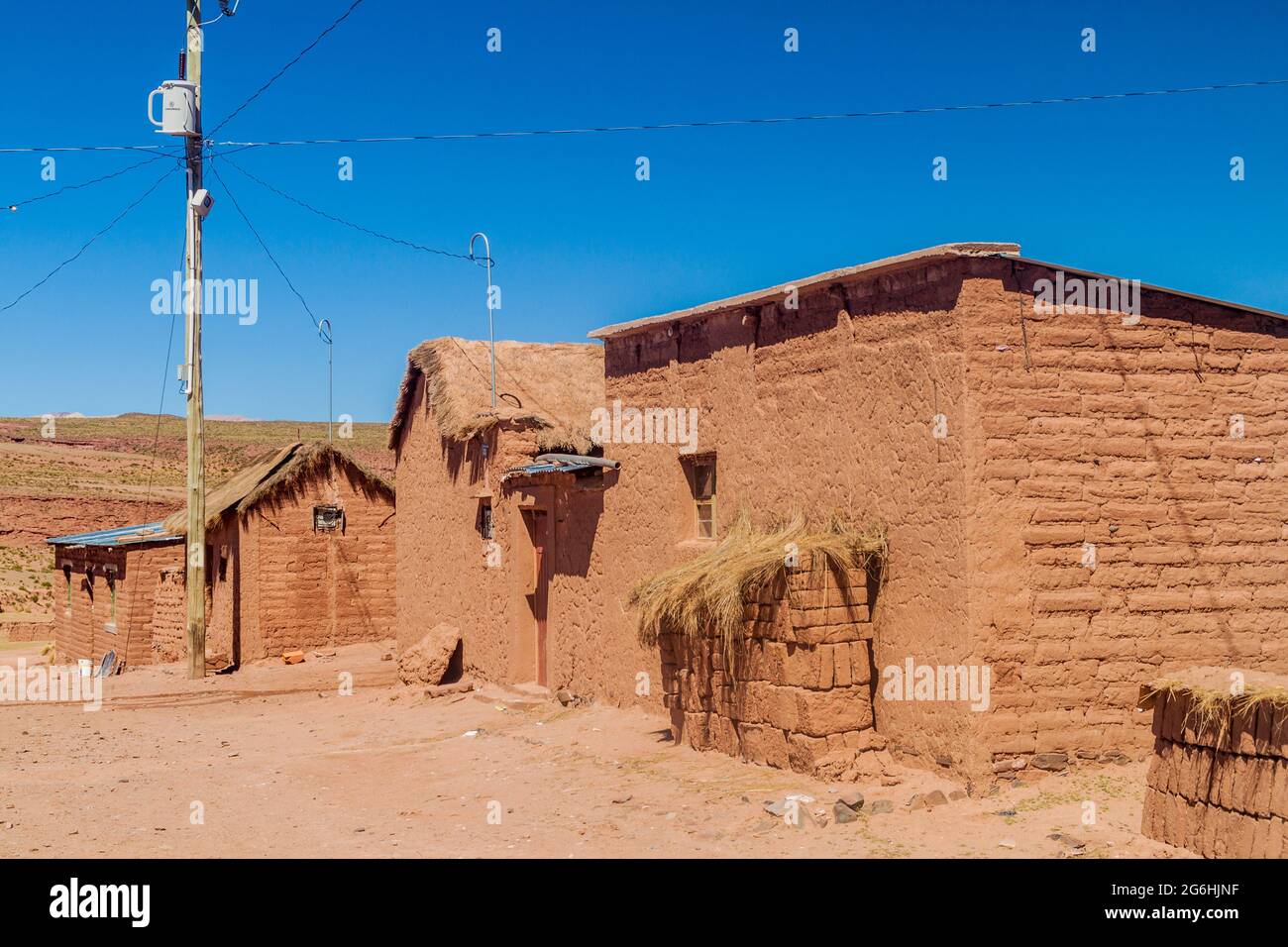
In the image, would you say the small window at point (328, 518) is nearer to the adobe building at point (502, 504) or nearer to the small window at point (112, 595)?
the adobe building at point (502, 504)

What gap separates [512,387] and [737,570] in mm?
8202

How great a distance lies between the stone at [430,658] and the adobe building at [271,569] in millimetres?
3971

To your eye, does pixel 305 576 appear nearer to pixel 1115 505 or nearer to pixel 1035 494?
pixel 1035 494

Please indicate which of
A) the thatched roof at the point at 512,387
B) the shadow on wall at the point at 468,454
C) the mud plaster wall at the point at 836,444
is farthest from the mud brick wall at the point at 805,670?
the shadow on wall at the point at 468,454

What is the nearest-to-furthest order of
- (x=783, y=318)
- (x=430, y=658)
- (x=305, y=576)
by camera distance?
(x=783, y=318), (x=430, y=658), (x=305, y=576)

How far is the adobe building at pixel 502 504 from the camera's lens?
14.2m

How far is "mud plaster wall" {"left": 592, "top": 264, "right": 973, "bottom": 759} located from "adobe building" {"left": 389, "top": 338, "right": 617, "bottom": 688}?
1.03 m

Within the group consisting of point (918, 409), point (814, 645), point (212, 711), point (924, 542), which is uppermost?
point (918, 409)

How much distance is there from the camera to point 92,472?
2267 inches

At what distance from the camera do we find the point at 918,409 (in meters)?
9.20

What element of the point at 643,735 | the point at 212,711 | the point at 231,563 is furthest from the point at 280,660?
the point at 643,735

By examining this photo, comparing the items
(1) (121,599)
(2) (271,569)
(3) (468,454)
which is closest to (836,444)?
(3) (468,454)
